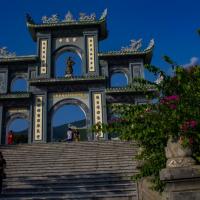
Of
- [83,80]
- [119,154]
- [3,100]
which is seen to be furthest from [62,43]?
[119,154]

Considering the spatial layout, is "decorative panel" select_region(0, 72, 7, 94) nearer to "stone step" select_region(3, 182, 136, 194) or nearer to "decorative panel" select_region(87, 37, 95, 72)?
"decorative panel" select_region(87, 37, 95, 72)

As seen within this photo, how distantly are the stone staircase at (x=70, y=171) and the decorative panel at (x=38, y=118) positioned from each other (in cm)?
555

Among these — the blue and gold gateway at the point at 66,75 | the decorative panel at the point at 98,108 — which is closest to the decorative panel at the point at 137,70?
the blue and gold gateway at the point at 66,75

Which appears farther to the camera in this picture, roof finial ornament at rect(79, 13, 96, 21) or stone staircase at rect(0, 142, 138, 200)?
roof finial ornament at rect(79, 13, 96, 21)

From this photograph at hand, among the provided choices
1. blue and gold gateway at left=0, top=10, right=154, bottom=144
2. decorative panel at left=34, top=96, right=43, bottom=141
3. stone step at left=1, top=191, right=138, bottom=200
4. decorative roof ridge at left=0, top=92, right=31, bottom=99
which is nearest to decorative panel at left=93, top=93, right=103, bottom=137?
blue and gold gateway at left=0, top=10, right=154, bottom=144

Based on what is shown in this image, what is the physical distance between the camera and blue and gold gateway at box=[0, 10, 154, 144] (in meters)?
24.7

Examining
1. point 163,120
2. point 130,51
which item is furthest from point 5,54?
point 163,120

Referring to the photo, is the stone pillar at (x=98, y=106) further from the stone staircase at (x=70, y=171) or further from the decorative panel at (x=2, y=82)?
the decorative panel at (x=2, y=82)

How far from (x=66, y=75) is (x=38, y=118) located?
11.6 feet

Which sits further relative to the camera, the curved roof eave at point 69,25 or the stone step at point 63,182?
the curved roof eave at point 69,25

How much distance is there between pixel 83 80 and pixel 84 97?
1119 millimetres

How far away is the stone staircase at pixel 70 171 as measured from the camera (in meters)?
11.0

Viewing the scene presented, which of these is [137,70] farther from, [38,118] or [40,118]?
[38,118]

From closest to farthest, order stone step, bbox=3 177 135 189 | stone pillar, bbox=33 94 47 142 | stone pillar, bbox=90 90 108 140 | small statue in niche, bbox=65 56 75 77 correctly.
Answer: stone step, bbox=3 177 135 189, stone pillar, bbox=33 94 47 142, stone pillar, bbox=90 90 108 140, small statue in niche, bbox=65 56 75 77
